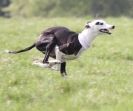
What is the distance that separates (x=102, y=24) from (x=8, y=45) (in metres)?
9.41

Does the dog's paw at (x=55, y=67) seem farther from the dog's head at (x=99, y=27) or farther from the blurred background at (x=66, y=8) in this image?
the blurred background at (x=66, y=8)

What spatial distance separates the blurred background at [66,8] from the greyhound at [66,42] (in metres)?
59.1

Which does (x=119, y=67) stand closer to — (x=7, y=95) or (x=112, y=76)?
(x=112, y=76)

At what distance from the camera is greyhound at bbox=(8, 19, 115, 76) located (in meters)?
12.6

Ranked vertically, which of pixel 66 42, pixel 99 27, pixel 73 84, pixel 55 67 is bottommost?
pixel 55 67

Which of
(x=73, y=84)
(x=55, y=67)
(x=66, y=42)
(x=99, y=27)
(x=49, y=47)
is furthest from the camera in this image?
(x=55, y=67)

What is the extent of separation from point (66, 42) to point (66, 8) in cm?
6656

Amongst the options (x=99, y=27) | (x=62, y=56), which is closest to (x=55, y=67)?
(x=62, y=56)

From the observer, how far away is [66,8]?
260ft

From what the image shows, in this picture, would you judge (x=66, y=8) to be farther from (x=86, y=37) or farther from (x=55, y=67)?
(x=86, y=37)

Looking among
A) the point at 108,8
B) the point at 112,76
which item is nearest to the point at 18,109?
the point at 112,76

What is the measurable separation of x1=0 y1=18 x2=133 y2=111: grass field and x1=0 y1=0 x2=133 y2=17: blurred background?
5406 cm

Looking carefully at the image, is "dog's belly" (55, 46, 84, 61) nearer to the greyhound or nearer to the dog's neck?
the greyhound

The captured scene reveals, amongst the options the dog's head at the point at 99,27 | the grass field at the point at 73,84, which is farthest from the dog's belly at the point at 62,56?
Result: the dog's head at the point at 99,27
